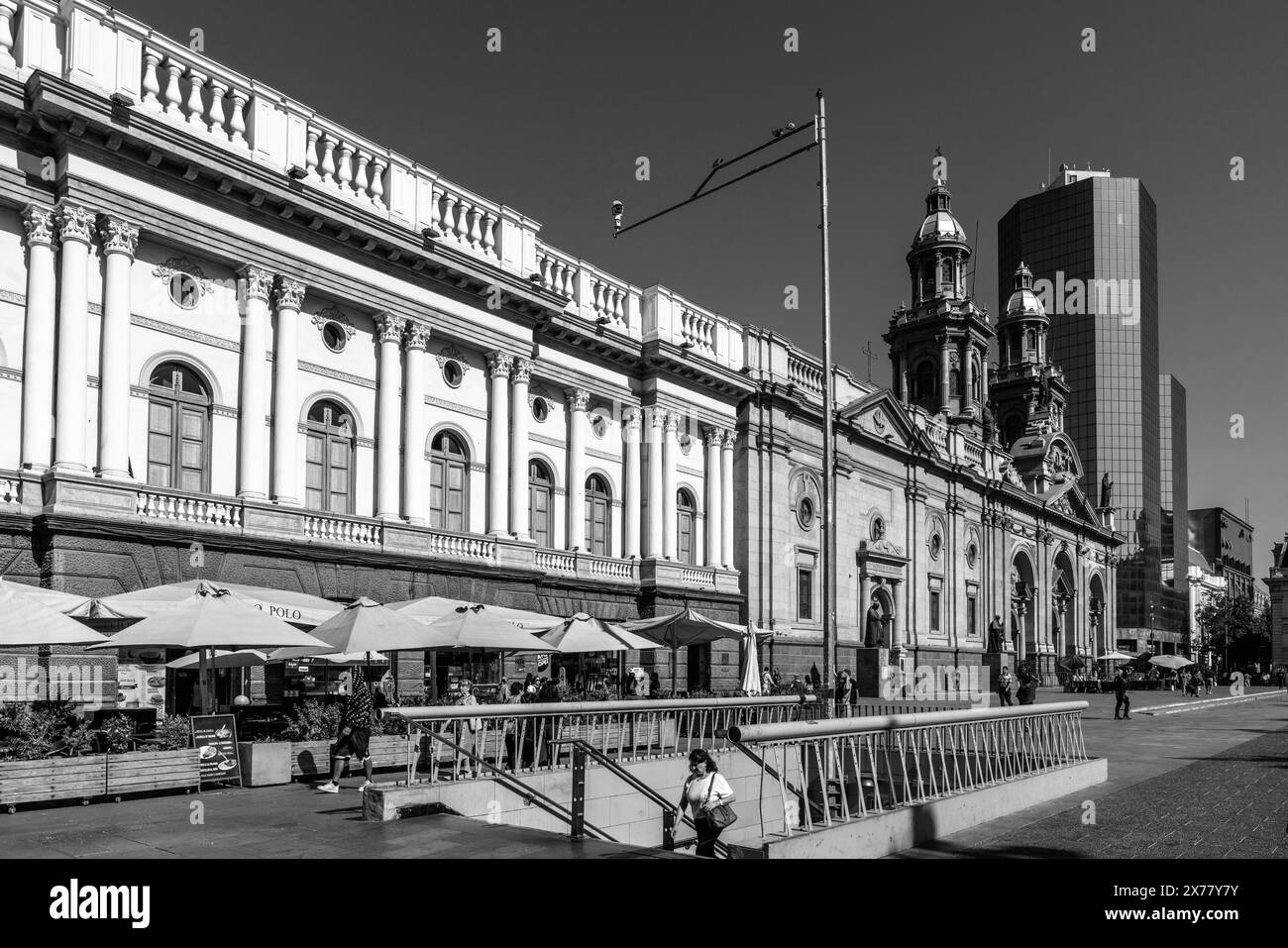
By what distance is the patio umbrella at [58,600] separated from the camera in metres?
16.1


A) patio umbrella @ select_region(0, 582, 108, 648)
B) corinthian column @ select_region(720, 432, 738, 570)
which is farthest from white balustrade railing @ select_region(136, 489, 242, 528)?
corinthian column @ select_region(720, 432, 738, 570)

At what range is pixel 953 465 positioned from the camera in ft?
192

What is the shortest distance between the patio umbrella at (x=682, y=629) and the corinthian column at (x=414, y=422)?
6.12 meters

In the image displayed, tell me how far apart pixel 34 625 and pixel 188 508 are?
7.74 meters

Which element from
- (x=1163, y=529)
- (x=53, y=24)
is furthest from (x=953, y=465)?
(x=1163, y=529)

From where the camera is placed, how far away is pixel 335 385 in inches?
1061

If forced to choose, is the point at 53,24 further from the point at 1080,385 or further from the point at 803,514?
the point at 1080,385

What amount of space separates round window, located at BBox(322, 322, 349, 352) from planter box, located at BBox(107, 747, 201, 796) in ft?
44.4

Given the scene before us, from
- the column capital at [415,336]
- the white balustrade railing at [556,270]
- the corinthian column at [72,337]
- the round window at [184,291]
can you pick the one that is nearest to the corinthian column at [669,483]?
the white balustrade railing at [556,270]

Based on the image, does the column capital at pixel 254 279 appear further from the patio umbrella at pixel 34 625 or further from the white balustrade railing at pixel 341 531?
the patio umbrella at pixel 34 625

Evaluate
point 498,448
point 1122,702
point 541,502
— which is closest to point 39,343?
point 498,448

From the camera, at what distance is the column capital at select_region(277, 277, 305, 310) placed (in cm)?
2541

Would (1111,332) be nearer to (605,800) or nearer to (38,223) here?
(38,223)

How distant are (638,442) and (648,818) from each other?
820 inches
